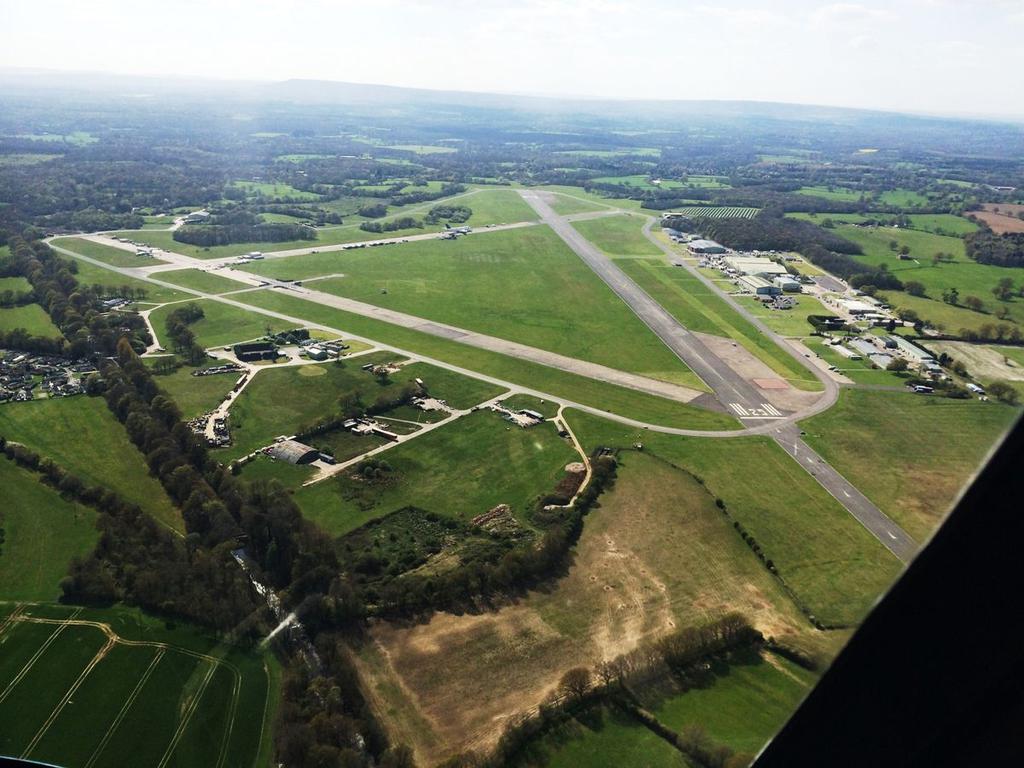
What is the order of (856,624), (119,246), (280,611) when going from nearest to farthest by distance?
(856,624)
(280,611)
(119,246)

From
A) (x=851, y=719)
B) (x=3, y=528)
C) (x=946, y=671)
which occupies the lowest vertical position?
(x=3, y=528)

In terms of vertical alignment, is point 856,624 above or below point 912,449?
above

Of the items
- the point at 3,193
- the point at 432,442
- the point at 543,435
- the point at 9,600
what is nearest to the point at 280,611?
the point at 9,600

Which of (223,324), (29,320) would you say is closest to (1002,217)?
(223,324)

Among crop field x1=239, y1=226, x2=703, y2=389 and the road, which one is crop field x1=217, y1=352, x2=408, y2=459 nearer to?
crop field x1=239, y1=226, x2=703, y2=389

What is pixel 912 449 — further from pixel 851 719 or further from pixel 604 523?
pixel 851 719

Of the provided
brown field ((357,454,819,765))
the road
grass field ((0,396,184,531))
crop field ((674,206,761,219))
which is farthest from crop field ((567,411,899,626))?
crop field ((674,206,761,219))
